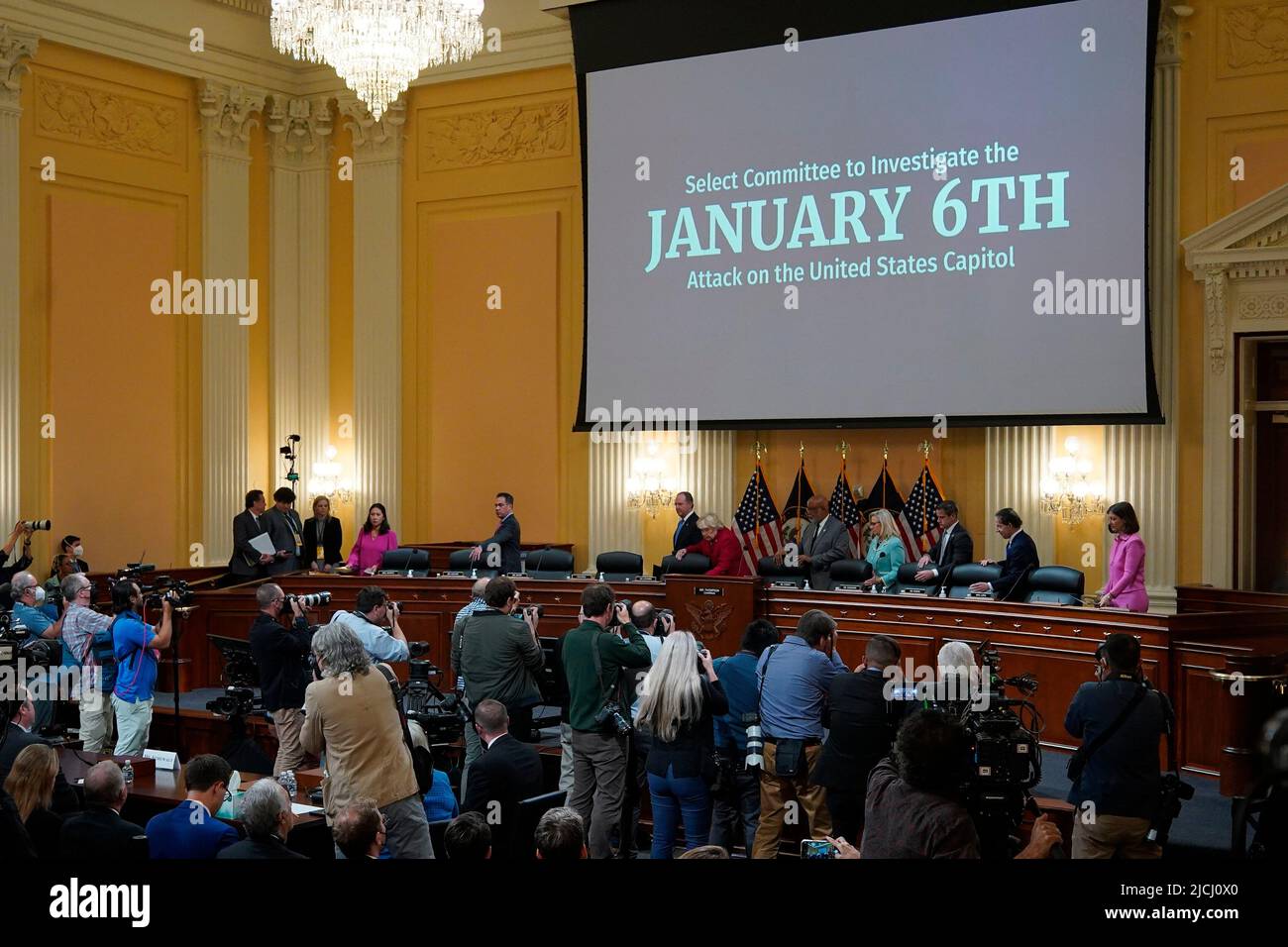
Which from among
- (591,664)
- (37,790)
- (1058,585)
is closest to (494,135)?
(1058,585)

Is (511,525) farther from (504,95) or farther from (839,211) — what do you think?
(504,95)

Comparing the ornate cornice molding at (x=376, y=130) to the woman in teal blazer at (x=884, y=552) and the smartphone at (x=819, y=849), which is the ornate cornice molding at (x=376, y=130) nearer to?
the woman in teal blazer at (x=884, y=552)

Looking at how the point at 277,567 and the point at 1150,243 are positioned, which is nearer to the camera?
the point at 1150,243

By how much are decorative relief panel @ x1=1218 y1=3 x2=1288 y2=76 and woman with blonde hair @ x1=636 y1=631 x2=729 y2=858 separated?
748cm

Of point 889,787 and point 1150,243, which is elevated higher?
point 1150,243

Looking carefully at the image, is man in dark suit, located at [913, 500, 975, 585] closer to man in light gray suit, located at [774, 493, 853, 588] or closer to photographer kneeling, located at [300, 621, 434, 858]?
man in light gray suit, located at [774, 493, 853, 588]

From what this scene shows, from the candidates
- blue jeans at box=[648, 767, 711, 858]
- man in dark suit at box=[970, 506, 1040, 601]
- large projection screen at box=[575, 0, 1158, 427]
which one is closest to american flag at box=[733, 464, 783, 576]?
large projection screen at box=[575, 0, 1158, 427]

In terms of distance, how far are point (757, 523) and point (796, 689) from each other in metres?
6.49

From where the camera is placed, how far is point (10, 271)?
1170 centimetres

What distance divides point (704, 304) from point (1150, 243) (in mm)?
3901

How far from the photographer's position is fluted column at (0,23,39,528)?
456 inches

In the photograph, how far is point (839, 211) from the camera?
11.4 metres

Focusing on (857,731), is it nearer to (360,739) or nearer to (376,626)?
(360,739)
